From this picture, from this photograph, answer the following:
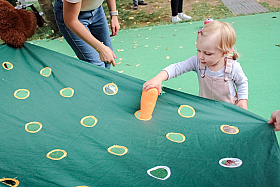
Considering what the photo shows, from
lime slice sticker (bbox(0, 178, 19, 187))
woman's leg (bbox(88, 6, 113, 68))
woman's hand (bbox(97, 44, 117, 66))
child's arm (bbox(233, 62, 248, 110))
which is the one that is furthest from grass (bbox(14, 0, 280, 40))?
lime slice sticker (bbox(0, 178, 19, 187))

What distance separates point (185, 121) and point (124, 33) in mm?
3549

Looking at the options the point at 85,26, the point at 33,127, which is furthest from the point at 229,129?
the point at 85,26

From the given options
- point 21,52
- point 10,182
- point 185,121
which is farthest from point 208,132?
point 21,52

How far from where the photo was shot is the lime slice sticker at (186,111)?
59.1 inches

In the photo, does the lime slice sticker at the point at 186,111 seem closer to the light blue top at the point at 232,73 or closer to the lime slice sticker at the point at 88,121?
the light blue top at the point at 232,73

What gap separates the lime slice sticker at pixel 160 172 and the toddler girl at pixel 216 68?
0.45 meters

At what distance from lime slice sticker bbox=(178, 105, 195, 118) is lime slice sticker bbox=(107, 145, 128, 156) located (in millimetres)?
401

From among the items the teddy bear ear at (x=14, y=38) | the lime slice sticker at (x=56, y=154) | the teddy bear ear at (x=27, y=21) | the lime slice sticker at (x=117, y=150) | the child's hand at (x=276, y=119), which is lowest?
the lime slice sticker at (x=56, y=154)

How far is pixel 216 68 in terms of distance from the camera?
161 centimetres

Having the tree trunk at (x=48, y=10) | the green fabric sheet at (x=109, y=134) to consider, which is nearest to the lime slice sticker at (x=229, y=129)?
the green fabric sheet at (x=109, y=134)

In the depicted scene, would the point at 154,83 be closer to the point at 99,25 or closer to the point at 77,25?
the point at 77,25

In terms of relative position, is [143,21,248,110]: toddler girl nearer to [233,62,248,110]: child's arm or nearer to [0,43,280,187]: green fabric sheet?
[233,62,248,110]: child's arm

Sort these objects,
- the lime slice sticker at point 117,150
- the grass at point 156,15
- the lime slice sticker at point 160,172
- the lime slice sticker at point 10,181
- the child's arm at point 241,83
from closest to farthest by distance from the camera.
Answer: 1. the lime slice sticker at point 10,181
2. the lime slice sticker at point 160,172
3. the lime slice sticker at point 117,150
4. the child's arm at point 241,83
5. the grass at point 156,15

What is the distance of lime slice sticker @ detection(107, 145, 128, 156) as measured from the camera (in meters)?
1.30
